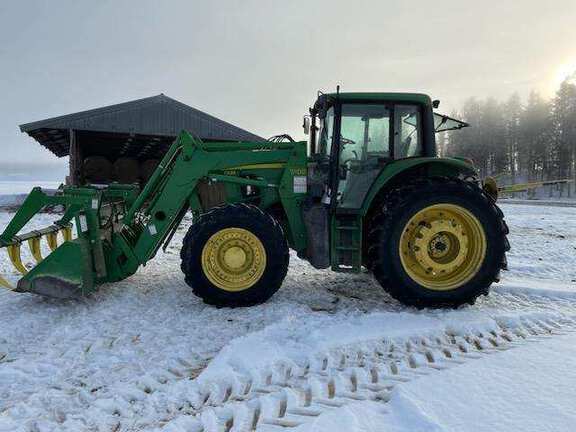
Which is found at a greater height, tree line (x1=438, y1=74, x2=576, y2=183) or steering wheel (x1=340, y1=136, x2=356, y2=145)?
tree line (x1=438, y1=74, x2=576, y2=183)

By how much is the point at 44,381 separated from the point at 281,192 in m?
2.95

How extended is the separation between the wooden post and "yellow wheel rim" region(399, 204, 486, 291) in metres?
15.7

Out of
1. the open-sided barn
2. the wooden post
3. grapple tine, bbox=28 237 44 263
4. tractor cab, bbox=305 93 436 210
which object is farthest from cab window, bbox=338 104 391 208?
the wooden post

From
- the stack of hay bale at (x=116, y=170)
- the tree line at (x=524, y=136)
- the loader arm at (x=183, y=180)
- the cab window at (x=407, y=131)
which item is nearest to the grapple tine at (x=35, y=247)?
the loader arm at (x=183, y=180)

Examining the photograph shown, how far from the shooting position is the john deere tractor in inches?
175

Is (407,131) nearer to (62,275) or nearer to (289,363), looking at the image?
(289,363)

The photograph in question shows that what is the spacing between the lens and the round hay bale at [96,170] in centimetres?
1902

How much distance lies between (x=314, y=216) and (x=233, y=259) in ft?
3.42

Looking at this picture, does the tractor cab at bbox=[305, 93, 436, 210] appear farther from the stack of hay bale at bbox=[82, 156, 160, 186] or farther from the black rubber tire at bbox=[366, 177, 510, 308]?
the stack of hay bale at bbox=[82, 156, 160, 186]

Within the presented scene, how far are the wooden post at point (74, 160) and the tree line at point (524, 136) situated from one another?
3531cm

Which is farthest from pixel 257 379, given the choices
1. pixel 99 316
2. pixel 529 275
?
pixel 529 275

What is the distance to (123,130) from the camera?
16.7m

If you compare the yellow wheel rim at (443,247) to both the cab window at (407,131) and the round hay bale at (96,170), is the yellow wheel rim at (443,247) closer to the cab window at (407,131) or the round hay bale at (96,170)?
the cab window at (407,131)

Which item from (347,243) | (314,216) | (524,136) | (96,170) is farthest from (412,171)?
(524,136)
